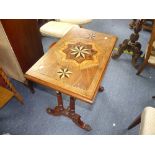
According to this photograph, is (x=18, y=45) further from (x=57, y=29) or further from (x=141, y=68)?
(x=141, y=68)

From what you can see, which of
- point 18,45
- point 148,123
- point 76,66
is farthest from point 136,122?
point 18,45

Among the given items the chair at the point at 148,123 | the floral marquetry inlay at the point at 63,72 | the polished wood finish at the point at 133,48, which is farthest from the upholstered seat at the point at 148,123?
the polished wood finish at the point at 133,48

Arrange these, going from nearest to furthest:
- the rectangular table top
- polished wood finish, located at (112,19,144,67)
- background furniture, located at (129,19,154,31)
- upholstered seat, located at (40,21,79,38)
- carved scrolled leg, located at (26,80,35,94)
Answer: the rectangular table top
carved scrolled leg, located at (26,80,35,94)
upholstered seat, located at (40,21,79,38)
polished wood finish, located at (112,19,144,67)
background furniture, located at (129,19,154,31)

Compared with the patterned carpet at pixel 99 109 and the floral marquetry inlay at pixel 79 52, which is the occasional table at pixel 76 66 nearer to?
the floral marquetry inlay at pixel 79 52

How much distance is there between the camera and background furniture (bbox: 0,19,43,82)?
1.78 metres

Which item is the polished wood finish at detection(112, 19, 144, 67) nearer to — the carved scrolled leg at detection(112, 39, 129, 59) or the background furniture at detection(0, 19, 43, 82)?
the carved scrolled leg at detection(112, 39, 129, 59)

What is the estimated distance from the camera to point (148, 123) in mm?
1483

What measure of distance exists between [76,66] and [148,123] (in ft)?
2.61

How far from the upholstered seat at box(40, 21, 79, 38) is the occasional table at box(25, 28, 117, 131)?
52 centimetres

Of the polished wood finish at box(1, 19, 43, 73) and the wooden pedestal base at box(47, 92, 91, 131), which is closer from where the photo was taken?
the polished wood finish at box(1, 19, 43, 73)

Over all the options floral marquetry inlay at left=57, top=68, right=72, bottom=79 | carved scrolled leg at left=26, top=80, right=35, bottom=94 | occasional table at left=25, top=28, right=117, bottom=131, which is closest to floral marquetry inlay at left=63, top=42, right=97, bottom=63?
occasional table at left=25, top=28, right=117, bottom=131

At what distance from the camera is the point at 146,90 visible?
2445mm
